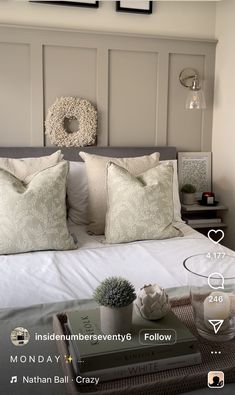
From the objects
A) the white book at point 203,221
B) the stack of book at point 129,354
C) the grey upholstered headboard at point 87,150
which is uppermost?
the grey upholstered headboard at point 87,150

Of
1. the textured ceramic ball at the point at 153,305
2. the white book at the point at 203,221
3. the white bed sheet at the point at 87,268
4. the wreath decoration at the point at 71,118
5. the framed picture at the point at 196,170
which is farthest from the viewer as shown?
the framed picture at the point at 196,170

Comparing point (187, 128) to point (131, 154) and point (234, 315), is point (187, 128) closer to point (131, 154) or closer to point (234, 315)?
point (131, 154)

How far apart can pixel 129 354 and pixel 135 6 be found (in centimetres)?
265

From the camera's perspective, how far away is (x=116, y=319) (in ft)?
3.35

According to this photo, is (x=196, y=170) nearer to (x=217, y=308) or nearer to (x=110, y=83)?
(x=110, y=83)

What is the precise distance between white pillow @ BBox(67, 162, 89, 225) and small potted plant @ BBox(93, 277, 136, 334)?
146cm

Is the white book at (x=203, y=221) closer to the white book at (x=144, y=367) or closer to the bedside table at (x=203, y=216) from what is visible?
the bedside table at (x=203, y=216)

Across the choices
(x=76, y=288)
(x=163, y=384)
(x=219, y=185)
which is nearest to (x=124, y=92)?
(x=219, y=185)

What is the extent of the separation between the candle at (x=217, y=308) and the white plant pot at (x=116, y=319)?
0.76 ft

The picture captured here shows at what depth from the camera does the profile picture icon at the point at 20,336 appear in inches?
43.1

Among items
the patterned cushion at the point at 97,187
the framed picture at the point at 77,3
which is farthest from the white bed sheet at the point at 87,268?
the framed picture at the point at 77,3

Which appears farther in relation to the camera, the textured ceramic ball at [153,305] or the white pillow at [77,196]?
the white pillow at [77,196]

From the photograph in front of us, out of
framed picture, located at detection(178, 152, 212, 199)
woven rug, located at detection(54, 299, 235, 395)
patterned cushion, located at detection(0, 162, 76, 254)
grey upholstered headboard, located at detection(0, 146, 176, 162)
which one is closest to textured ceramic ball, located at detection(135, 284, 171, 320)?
woven rug, located at detection(54, 299, 235, 395)

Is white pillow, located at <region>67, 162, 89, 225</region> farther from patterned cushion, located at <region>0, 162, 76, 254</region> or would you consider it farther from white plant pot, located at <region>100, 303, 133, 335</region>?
white plant pot, located at <region>100, 303, 133, 335</region>
